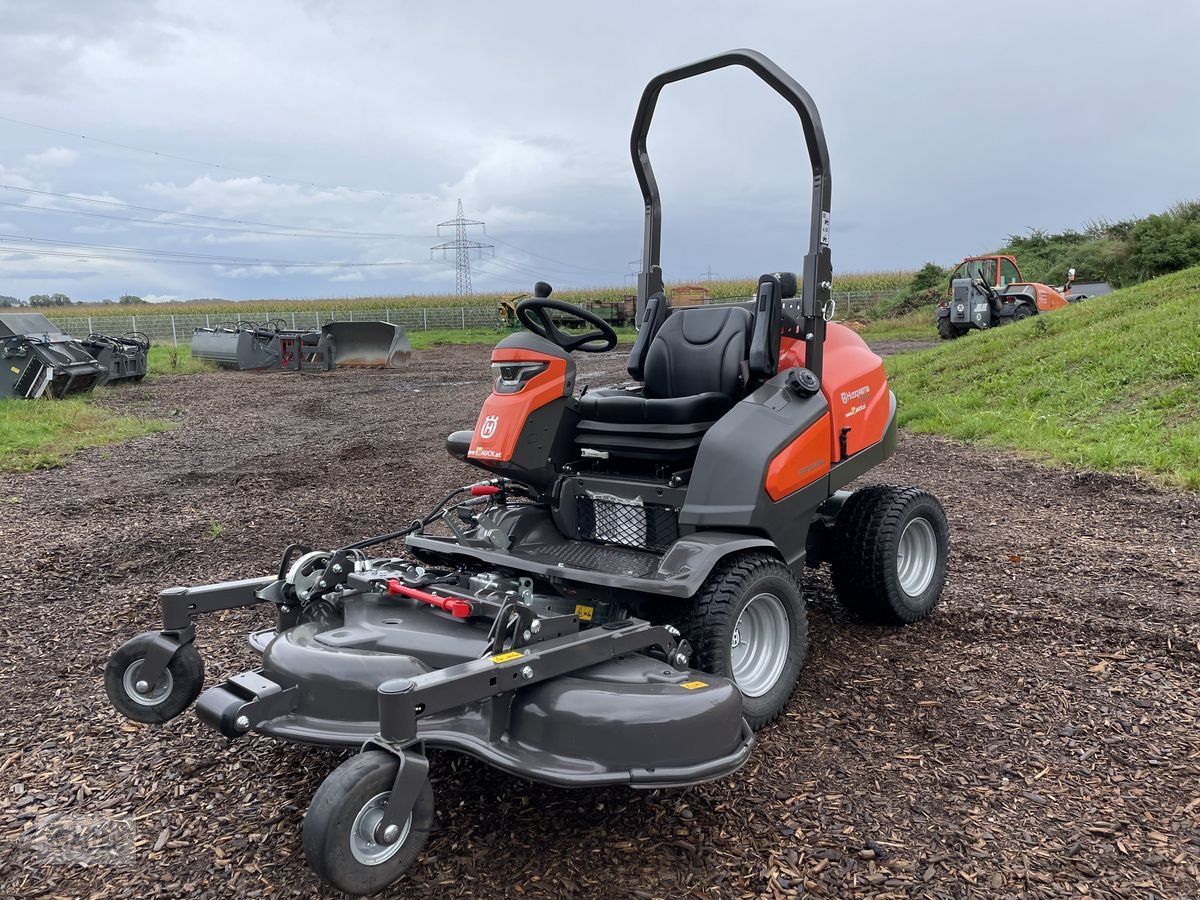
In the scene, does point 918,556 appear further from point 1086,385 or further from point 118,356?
point 118,356

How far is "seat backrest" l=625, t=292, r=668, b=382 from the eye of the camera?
13.1ft

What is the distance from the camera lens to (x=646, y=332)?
405cm

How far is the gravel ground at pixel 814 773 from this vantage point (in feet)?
7.77

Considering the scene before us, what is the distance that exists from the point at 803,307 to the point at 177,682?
2.57m

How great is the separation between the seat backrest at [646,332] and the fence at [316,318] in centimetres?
3094

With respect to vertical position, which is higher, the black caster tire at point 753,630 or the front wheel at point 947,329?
the front wheel at point 947,329

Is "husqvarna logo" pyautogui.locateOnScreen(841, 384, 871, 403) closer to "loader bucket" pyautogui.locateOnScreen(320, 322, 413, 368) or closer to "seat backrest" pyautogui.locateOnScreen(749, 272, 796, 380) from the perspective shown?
"seat backrest" pyautogui.locateOnScreen(749, 272, 796, 380)

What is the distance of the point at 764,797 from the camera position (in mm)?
2711

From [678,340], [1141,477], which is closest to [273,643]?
[678,340]

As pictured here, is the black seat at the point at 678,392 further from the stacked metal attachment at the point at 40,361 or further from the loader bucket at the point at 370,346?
the loader bucket at the point at 370,346

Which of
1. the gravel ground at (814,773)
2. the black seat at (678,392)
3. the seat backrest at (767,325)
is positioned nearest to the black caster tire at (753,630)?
the gravel ground at (814,773)

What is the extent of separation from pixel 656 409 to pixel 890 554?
3.94 ft

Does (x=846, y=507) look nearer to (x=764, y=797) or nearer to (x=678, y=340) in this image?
(x=678, y=340)

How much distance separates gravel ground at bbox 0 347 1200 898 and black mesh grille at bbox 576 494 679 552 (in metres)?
0.78
